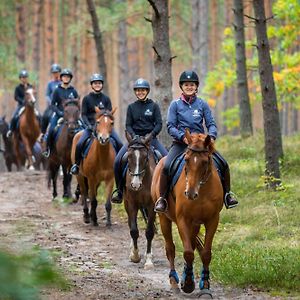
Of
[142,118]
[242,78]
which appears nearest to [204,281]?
[142,118]

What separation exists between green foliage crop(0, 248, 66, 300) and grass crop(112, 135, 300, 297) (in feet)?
20.8

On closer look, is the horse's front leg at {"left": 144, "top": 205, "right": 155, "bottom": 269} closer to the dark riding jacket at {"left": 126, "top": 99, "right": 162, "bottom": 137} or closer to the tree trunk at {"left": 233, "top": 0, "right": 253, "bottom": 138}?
the dark riding jacket at {"left": 126, "top": 99, "right": 162, "bottom": 137}

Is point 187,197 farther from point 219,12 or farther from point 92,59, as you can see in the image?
point 92,59

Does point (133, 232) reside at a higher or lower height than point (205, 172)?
lower

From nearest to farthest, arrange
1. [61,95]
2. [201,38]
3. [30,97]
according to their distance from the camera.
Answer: [61,95] < [30,97] < [201,38]

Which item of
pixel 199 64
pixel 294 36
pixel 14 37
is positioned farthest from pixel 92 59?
pixel 294 36

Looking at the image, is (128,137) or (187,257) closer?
(187,257)

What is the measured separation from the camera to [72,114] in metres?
16.7

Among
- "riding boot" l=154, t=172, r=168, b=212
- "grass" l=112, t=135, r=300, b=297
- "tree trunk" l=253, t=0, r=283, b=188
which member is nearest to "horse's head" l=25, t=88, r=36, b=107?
"grass" l=112, t=135, r=300, b=297

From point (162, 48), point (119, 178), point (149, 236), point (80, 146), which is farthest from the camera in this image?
point (162, 48)

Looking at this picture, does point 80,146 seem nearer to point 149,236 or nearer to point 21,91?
point 149,236

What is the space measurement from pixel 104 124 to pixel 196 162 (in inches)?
219

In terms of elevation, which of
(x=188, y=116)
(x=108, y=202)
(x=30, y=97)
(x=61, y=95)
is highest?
(x=30, y=97)

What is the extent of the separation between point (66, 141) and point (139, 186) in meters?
6.95
